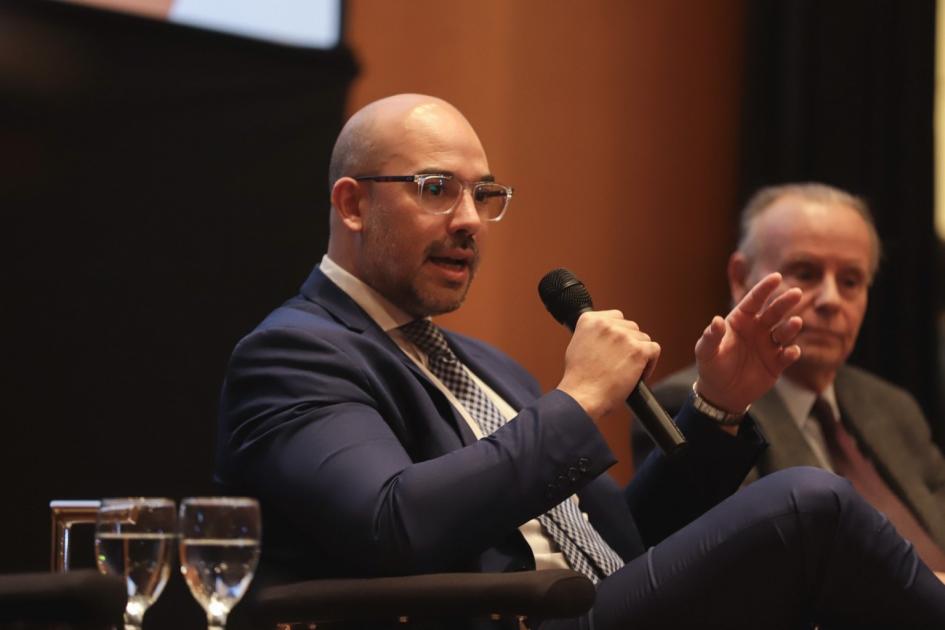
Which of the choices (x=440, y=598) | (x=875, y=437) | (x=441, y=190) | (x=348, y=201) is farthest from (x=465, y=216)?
(x=875, y=437)

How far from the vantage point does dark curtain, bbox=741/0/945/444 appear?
163 inches

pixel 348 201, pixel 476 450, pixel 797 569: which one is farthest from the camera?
pixel 348 201

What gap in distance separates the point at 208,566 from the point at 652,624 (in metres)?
0.64

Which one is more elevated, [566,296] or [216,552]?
[566,296]

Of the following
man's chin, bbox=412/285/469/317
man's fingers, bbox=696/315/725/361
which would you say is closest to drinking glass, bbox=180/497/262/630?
man's chin, bbox=412/285/469/317

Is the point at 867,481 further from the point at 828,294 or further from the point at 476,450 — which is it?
the point at 476,450

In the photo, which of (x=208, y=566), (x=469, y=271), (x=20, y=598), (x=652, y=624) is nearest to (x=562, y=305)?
(x=469, y=271)

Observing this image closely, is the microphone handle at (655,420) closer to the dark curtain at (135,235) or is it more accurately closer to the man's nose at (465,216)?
the man's nose at (465,216)

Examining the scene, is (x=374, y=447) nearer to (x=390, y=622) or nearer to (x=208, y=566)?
(x=390, y=622)

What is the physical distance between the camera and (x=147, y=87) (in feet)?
10.4

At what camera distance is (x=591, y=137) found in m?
4.14

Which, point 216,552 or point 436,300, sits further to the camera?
point 436,300

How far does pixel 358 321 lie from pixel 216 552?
814 mm

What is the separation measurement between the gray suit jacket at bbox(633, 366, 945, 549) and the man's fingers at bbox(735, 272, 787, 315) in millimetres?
425
